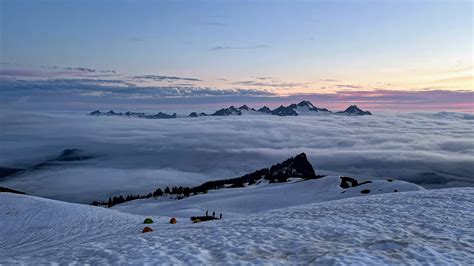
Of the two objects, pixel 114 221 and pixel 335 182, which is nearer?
pixel 114 221

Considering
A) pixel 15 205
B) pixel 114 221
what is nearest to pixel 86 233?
pixel 114 221

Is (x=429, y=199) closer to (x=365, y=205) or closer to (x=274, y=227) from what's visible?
(x=365, y=205)

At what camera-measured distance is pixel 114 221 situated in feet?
133

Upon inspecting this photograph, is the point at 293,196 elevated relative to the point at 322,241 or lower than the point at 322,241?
lower

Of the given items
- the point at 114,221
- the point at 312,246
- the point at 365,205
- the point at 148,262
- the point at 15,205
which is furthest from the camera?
the point at 15,205

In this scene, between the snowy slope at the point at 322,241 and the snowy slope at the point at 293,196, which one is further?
the snowy slope at the point at 293,196

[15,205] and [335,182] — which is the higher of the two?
[15,205]

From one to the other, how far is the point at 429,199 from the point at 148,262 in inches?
963

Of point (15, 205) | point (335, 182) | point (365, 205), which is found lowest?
point (335, 182)

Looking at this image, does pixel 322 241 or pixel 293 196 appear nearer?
pixel 322 241

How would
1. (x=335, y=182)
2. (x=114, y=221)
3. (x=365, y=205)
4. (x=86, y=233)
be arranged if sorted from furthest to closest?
1. (x=335, y=182)
2. (x=114, y=221)
3. (x=86, y=233)
4. (x=365, y=205)

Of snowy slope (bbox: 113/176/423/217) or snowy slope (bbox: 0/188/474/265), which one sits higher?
snowy slope (bbox: 0/188/474/265)

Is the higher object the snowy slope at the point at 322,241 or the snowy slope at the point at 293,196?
the snowy slope at the point at 322,241

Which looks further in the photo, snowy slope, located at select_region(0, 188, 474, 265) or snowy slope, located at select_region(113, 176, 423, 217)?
snowy slope, located at select_region(113, 176, 423, 217)
